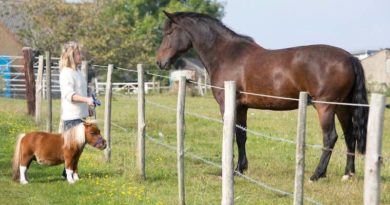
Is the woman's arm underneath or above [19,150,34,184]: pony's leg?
above

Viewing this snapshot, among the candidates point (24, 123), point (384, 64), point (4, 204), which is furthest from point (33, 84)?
point (384, 64)

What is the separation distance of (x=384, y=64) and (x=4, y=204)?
58281 mm

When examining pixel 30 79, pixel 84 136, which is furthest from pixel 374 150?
pixel 30 79

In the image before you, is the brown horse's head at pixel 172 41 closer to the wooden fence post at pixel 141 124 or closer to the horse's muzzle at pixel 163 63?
the horse's muzzle at pixel 163 63

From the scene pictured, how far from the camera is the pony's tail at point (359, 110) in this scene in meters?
9.98

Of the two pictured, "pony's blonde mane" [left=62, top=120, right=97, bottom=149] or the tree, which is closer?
"pony's blonde mane" [left=62, top=120, right=97, bottom=149]

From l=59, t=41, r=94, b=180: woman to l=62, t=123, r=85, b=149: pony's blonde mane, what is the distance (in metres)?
0.03

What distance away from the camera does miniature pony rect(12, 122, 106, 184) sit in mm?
9945

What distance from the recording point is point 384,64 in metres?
64.1

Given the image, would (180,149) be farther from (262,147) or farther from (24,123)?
(24,123)

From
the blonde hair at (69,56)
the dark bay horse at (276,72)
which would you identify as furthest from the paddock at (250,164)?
the blonde hair at (69,56)

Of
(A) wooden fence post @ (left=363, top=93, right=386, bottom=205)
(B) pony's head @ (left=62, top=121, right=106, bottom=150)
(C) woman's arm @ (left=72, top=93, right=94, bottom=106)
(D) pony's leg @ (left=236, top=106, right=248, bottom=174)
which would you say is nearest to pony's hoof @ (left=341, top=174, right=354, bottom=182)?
(D) pony's leg @ (left=236, top=106, right=248, bottom=174)

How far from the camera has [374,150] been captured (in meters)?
4.76

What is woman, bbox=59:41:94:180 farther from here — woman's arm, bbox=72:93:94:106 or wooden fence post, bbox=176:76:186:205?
wooden fence post, bbox=176:76:186:205
